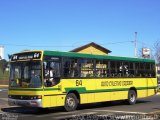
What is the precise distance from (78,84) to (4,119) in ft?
17.9

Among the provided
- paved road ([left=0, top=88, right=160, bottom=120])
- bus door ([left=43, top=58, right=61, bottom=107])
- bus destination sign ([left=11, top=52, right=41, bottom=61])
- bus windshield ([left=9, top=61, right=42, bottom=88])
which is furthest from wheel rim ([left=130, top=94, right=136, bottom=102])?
bus destination sign ([left=11, top=52, right=41, bottom=61])

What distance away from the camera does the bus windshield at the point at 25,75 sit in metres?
18.1

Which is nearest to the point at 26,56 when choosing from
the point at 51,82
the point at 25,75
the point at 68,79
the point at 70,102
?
the point at 25,75

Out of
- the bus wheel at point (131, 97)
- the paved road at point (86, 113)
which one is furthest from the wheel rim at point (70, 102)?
the bus wheel at point (131, 97)

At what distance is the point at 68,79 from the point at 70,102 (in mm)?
1162

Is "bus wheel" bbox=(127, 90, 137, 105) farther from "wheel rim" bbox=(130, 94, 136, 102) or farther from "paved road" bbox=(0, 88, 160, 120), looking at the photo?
"paved road" bbox=(0, 88, 160, 120)

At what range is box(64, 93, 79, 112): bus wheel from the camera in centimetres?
1962

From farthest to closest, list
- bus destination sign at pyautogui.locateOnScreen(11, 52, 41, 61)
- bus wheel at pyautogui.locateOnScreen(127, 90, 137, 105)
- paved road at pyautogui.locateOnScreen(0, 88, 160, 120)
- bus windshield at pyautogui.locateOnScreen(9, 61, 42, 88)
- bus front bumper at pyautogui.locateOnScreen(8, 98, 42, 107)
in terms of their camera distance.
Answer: bus wheel at pyautogui.locateOnScreen(127, 90, 137, 105)
bus destination sign at pyautogui.locateOnScreen(11, 52, 41, 61)
bus windshield at pyautogui.locateOnScreen(9, 61, 42, 88)
bus front bumper at pyautogui.locateOnScreen(8, 98, 42, 107)
paved road at pyautogui.locateOnScreen(0, 88, 160, 120)

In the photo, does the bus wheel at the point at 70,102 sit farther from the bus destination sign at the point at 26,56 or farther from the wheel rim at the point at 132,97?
the wheel rim at the point at 132,97

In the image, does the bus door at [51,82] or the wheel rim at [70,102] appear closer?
the bus door at [51,82]

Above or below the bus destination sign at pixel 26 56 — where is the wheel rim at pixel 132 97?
below

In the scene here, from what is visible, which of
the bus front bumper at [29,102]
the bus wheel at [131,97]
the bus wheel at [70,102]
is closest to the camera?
the bus front bumper at [29,102]

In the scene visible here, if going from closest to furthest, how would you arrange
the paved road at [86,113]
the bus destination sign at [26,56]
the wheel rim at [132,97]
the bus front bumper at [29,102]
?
the paved road at [86,113] → the bus front bumper at [29,102] → the bus destination sign at [26,56] → the wheel rim at [132,97]

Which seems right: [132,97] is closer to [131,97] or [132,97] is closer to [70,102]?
[131,97]
